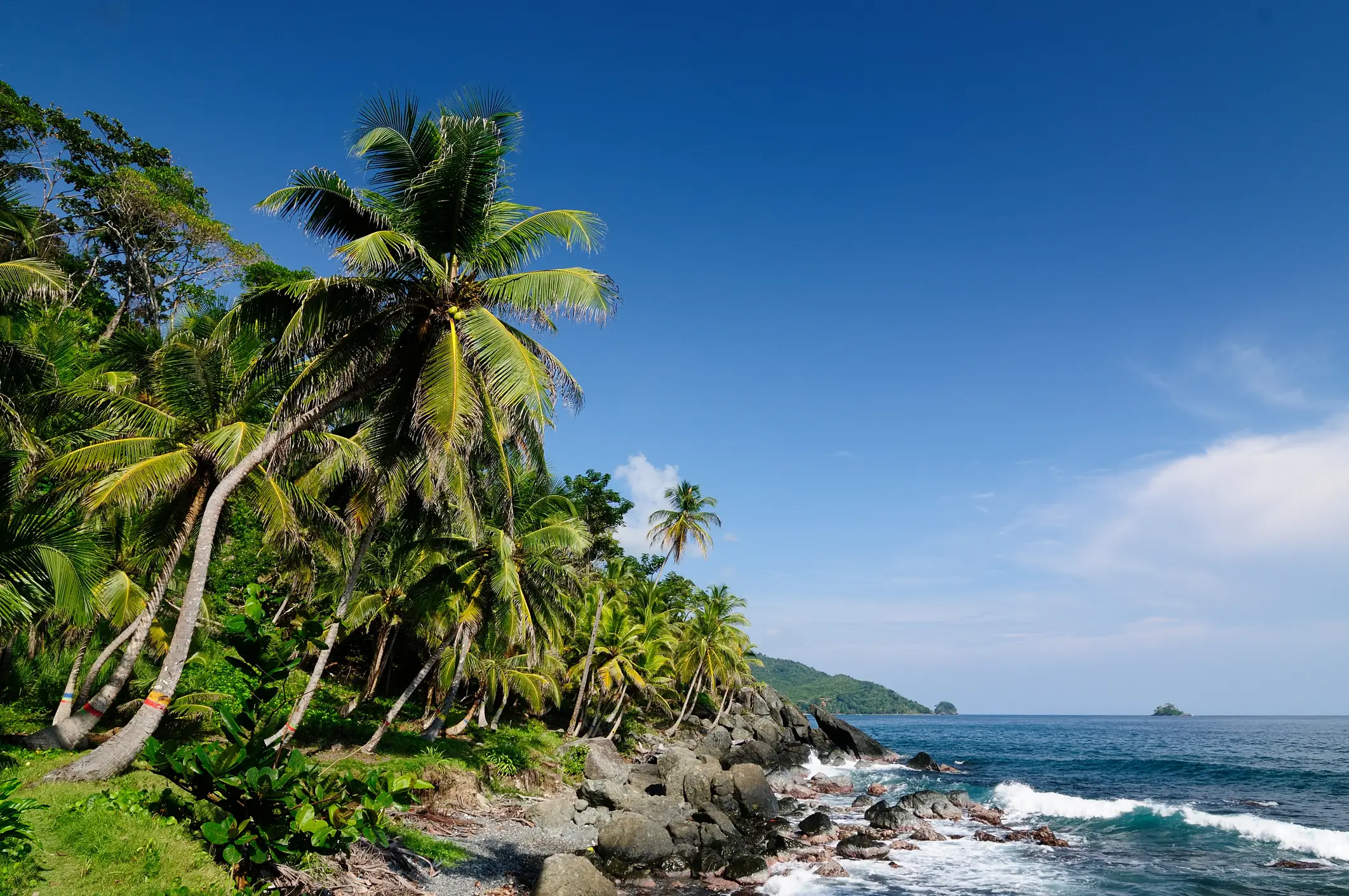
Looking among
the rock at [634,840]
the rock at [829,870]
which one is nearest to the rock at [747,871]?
the rock at [829,870]

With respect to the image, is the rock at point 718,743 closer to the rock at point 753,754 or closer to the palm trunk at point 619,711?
the rock at point 753,754

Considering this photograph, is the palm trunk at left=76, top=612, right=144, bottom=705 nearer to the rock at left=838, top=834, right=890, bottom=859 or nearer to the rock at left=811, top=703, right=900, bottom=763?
the rock at left=838, top=834, right=890, bottom=859

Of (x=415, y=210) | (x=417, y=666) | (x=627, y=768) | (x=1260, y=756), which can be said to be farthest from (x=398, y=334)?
(x=1260, y=756)

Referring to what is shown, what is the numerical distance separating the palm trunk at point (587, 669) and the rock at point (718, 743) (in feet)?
27.2

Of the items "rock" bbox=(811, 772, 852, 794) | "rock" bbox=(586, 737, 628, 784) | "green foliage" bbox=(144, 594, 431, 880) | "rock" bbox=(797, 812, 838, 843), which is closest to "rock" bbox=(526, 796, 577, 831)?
"rock" bbox=(586, 737, 628, 784)

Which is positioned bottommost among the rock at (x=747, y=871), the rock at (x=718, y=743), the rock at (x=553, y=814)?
the rock at (x=718, y=743)

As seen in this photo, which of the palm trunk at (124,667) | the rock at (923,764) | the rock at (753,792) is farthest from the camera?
the rock at (923,764)

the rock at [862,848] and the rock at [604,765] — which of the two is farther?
the rock at [604,765]

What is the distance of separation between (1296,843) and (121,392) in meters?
34.3

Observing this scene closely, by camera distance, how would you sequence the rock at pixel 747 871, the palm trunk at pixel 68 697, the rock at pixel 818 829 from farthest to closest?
the rock at pixel 818 829, the rock at pixel 747 871, the palm trunk at pixel 68 697

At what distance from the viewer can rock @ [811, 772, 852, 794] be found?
34469mm

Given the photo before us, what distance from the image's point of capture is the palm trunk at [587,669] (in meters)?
31.2

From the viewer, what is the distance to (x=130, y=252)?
26.5 m

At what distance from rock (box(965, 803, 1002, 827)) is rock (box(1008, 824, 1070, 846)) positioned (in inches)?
91.2
